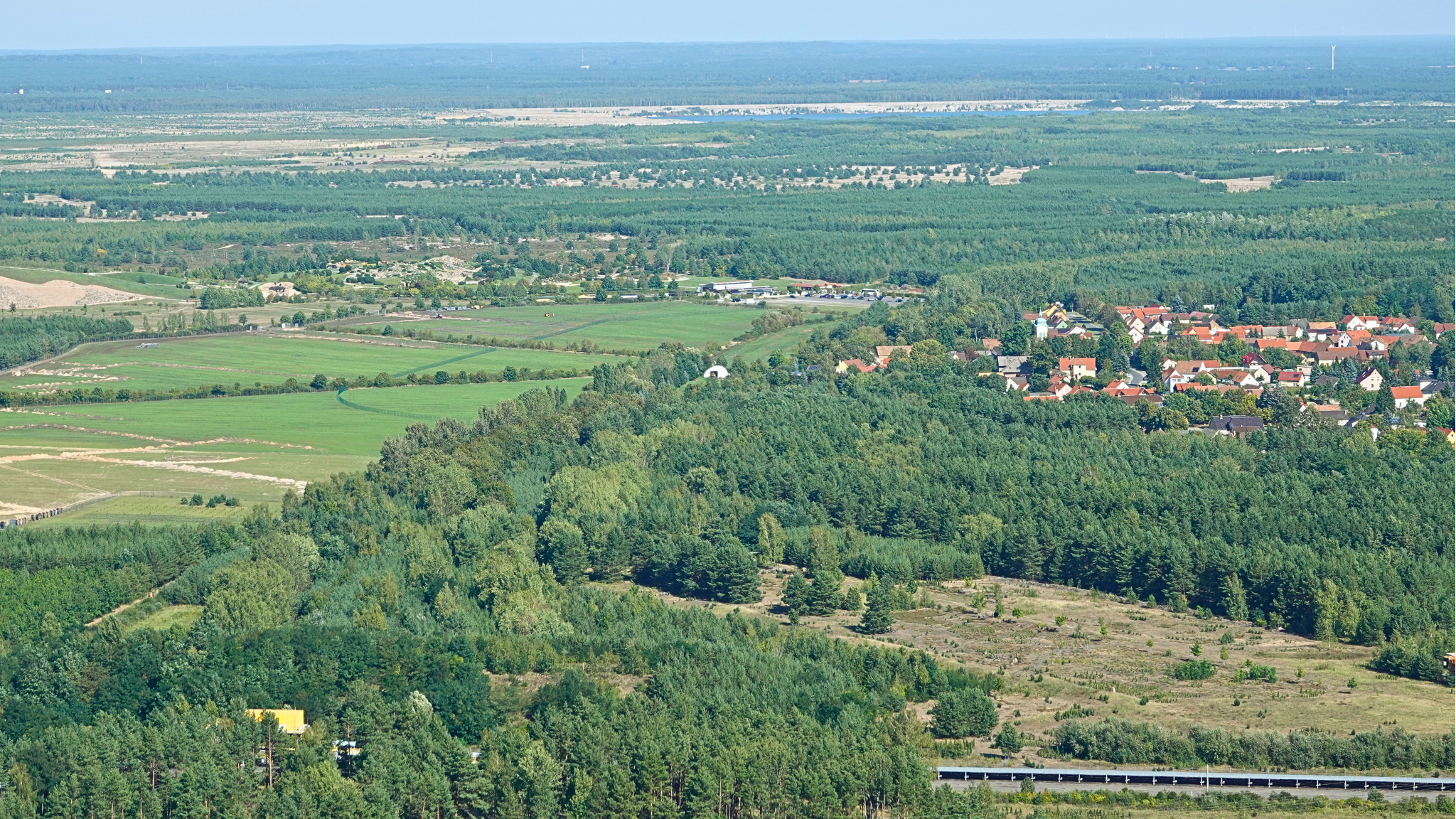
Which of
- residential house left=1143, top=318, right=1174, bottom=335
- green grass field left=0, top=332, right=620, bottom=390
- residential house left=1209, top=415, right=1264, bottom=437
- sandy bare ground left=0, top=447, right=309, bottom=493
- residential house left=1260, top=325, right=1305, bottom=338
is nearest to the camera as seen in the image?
sandy bare ground left=0, top=447, right=309, bottom=493

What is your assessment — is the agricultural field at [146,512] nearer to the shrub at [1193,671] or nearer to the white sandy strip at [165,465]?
the white sandy strip at [165,465]

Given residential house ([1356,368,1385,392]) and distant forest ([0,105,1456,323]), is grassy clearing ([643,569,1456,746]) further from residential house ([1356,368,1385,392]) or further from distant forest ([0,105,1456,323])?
distant forest ([0,105,1456,323])

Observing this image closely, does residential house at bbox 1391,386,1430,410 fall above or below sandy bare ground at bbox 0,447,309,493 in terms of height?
below

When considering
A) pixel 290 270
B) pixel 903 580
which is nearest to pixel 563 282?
pixel 290 270

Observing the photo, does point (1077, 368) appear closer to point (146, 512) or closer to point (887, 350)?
point (887, 350)

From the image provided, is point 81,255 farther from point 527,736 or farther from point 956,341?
point 527,736

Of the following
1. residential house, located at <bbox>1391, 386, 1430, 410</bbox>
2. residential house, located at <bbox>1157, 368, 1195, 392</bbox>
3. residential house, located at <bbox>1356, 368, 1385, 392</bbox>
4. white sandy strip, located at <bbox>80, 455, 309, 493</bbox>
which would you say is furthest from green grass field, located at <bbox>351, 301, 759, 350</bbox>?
residential house, located at <bbox>1391, 386, 1430, 410</bbox>

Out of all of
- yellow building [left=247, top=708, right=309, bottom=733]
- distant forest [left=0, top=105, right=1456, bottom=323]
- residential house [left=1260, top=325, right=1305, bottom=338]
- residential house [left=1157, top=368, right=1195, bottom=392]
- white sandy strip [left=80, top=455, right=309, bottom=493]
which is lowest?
distant forest [left=0, top=105, right=1456, bottom=323]
